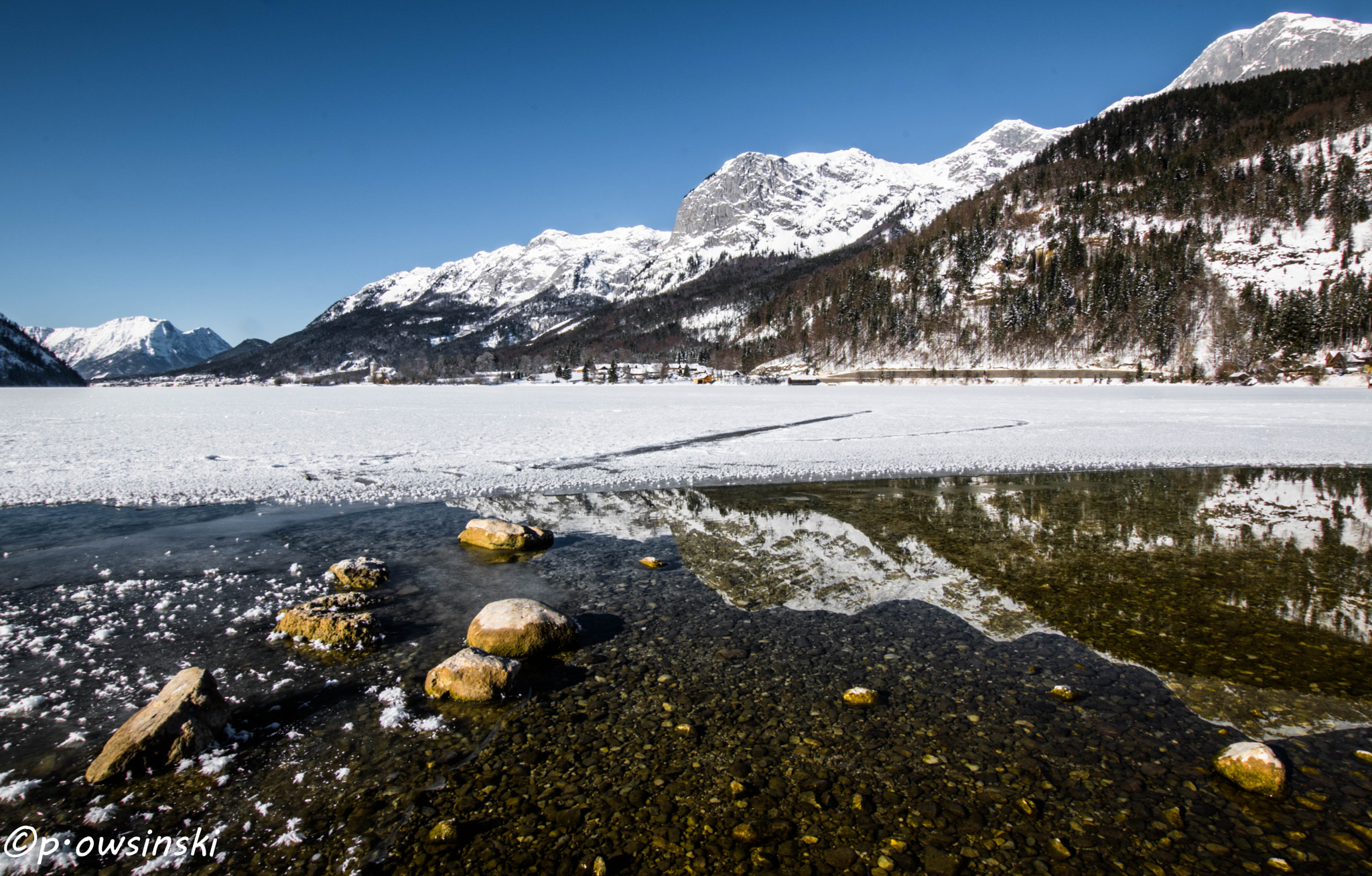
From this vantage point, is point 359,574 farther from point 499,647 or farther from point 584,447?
point 584,447

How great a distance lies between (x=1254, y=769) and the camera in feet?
13.1

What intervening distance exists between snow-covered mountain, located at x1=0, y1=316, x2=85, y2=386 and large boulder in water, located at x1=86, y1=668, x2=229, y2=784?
22593 cm

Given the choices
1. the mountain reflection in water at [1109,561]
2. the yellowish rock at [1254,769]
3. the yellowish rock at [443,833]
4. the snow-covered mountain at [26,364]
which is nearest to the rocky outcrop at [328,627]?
the yellowish rock at [443,833]

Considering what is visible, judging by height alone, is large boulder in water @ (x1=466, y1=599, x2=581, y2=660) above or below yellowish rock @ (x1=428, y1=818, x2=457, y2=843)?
above

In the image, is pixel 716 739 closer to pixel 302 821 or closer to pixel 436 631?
pixel 302 821

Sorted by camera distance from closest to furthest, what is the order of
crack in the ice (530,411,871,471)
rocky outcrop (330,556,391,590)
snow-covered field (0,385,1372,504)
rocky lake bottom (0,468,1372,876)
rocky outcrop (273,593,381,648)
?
rocky lake bottom (0,468,1372,876) < rocky outcrop (273,593,381,648) < rocky outcrop (330,556,391,590) < snow-covered field (0,385,1372,504) < crack in the ice (530,411,871,471)

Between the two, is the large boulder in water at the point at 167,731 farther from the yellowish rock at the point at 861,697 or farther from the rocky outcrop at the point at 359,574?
the yellowish rock at the point at 861,697

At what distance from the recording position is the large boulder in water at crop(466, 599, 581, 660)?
5.97 meters

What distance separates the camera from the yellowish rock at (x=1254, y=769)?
3.93 metres

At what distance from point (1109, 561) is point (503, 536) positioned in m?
9.19

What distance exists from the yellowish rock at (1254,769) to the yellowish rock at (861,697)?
2.28m

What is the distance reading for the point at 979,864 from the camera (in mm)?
3348

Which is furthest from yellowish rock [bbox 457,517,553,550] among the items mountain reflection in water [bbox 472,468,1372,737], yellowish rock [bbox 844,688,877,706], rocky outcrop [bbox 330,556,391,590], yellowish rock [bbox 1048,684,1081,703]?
yellowish rock [bbox 1048,684,1081,703]

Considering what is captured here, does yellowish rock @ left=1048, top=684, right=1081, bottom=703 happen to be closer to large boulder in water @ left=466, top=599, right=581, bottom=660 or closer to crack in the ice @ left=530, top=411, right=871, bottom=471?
large boulder in water @ left=466, top=599, right=581, bottom=660
